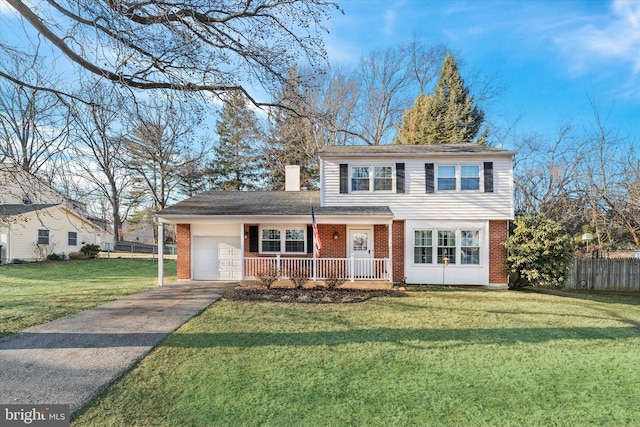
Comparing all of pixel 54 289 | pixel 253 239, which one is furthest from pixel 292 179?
pixel 54 289

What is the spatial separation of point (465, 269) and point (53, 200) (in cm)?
1319

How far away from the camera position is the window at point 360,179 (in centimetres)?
1335

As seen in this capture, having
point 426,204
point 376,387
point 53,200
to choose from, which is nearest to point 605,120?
point 426,204

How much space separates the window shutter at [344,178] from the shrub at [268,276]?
4.16 meters

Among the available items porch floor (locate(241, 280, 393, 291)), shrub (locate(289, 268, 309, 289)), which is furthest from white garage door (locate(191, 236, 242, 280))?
shrub (locate(289, 268, 309, 289))

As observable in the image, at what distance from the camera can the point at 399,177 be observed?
13258mm

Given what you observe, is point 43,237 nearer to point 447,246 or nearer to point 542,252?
point 447,246

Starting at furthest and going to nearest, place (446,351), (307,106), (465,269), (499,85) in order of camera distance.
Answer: (499,85)
(465,269)
(307,106)
(446,351)

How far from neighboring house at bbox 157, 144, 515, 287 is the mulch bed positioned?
1450mm

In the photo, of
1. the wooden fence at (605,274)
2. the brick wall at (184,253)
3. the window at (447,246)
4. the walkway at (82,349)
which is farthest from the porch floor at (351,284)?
the wooden fence at (605,274)

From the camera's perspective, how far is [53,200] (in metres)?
7.55

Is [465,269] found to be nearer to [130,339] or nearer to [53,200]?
[130,339]

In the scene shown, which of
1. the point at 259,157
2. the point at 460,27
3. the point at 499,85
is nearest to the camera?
the point at 460,27

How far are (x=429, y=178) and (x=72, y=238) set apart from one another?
83.3 ft
